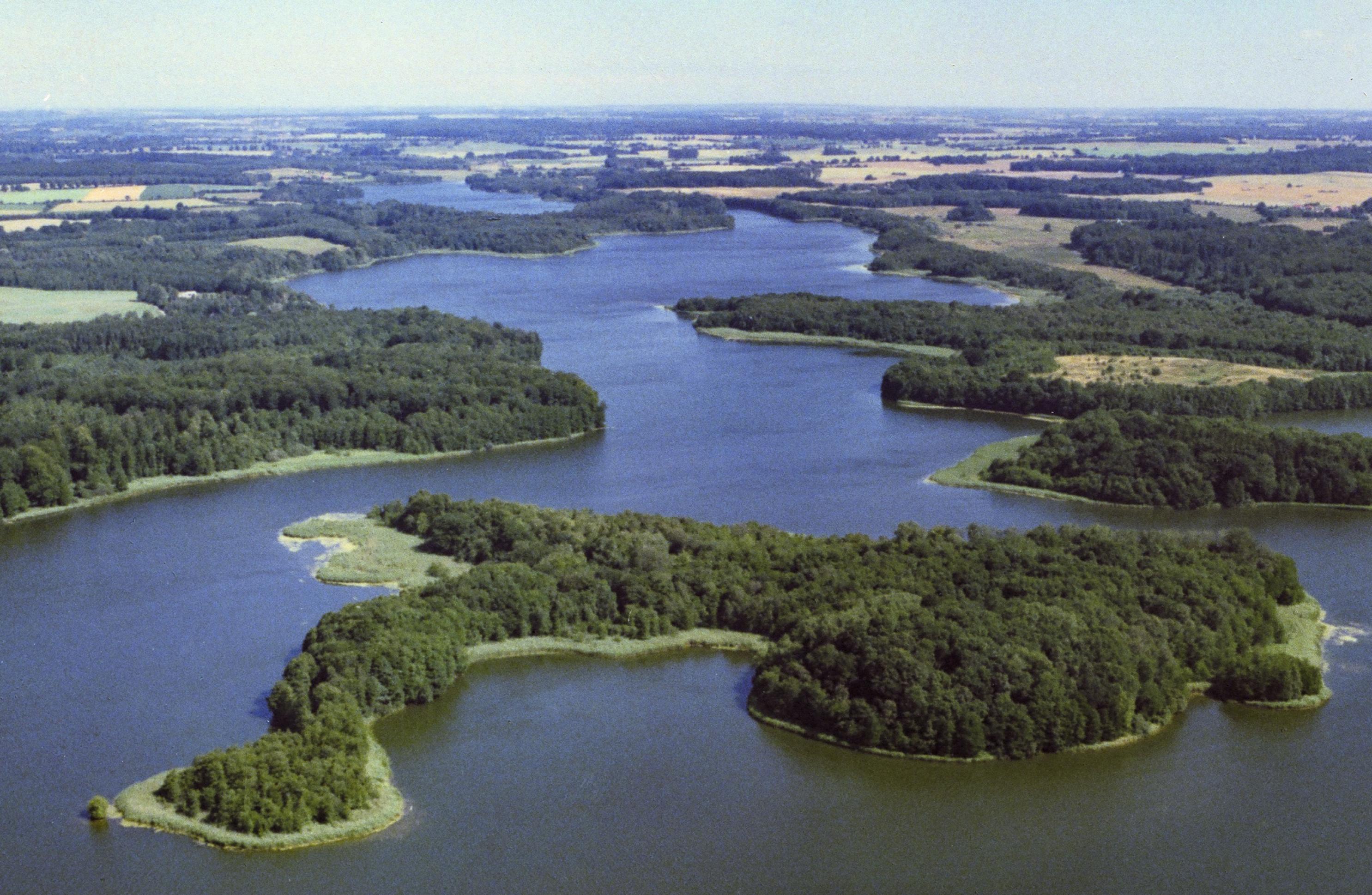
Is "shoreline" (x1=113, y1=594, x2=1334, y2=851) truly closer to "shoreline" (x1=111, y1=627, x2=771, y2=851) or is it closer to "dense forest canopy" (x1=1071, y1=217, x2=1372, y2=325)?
"shoreline" (x1=111, y1=627, x2=771, y2=851)

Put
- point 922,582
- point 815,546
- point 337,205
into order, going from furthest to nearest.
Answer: point 337,205 < point 815,546 < point 922,582

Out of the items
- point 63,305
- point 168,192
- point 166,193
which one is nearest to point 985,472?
point 63,305

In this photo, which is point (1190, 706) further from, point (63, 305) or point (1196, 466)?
point (63, 305)

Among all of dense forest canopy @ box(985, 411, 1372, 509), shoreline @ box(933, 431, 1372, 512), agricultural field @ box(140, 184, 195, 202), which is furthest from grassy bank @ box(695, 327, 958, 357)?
agricultural field @ box(140, 184, 195, 202)

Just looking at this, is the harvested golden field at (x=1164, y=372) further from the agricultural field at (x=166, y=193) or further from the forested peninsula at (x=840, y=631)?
the agricultural field at (x=166, y=193)

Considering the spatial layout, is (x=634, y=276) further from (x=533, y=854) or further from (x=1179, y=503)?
(x=533, y=854)

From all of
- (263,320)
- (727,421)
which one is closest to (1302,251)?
(727,421)
